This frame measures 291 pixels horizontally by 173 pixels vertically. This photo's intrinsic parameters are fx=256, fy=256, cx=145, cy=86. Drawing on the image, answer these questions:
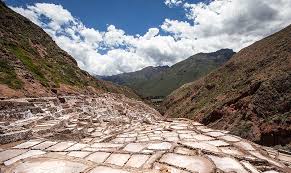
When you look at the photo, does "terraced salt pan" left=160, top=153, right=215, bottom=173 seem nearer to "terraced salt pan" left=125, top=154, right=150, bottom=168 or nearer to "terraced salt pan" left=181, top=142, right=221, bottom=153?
"terraced salt pan" left=125, top=154, right=150, bottom=168

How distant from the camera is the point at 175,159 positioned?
14.0 feet

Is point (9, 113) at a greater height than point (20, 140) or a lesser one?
greater

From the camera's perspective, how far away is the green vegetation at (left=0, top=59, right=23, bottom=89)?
1812cm

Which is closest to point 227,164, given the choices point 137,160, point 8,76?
point 137,160

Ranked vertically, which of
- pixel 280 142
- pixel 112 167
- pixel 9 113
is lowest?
pixel 280 142

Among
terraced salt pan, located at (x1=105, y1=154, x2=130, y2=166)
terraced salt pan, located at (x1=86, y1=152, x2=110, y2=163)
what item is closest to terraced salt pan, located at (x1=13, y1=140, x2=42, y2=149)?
terraced salt pan, located at (x1=86, y1=152, x2=110, y2=163)

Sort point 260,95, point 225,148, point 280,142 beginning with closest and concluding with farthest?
point 225,148, point 280,142, point 260,95

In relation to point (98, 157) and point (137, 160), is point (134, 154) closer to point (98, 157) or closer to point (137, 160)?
point (137, 160)

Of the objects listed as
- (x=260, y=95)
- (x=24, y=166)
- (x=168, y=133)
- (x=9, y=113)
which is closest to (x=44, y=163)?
(x=24, y=166)

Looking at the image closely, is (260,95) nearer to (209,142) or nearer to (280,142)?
(280,142)

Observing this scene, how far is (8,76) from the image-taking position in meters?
19.3

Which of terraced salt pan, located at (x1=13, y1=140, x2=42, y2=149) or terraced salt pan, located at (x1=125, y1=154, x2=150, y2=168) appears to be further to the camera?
terraced salt pan, located at (x1=13, y1=140, x2=42, y2=149)

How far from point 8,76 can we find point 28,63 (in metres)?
8.10

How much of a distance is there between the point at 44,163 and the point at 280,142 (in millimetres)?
18928
